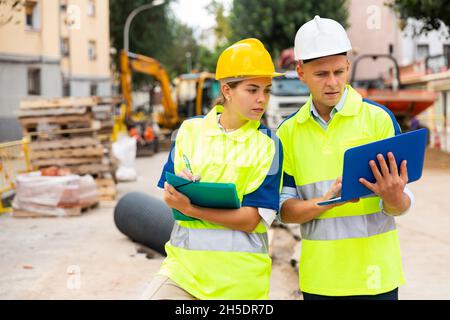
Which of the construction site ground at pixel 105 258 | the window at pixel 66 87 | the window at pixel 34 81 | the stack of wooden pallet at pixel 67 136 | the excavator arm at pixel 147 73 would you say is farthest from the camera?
the window at pixel 66 87

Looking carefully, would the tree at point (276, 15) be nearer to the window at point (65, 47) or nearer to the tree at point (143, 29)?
the tree at point (143, 29)

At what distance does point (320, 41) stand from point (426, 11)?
51.5 ft

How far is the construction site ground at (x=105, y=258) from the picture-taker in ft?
19.8

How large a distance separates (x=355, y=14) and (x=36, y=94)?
77.7 ft

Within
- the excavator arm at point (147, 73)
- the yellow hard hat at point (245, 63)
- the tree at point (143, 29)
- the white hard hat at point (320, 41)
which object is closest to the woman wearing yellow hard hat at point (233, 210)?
the yellow hard hat at point (245, 63)

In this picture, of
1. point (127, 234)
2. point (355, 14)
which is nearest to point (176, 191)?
point (127, 234)

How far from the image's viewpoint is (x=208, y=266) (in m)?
2.62

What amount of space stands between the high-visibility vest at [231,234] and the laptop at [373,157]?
307 millimetres

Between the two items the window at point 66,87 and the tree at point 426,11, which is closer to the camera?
the tree at point 426,11

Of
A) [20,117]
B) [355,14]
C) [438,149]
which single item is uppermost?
[355,14]

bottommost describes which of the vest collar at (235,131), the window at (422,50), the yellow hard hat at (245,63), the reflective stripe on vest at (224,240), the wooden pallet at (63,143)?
the wooden pallet at (63,143)
